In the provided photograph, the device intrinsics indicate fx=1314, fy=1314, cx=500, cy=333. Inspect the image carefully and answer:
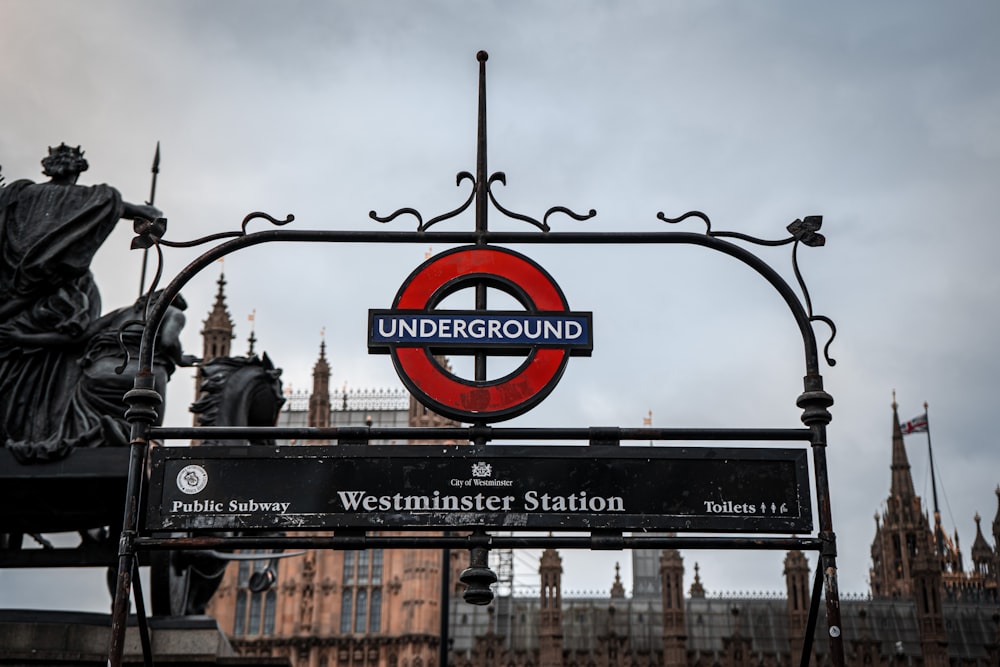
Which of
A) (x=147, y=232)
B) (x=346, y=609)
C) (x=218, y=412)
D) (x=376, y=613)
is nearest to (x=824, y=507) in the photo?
(x=147, y=232)

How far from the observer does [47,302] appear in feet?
45.9

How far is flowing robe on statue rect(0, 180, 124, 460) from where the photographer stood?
45.3 ft

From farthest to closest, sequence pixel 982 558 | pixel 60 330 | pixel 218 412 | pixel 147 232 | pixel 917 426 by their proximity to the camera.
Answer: pixel 982 558 → pixel 917 426 → pixel 218 412 → pixel 60 330 → pixel 147 232

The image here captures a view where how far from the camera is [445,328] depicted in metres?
8.78

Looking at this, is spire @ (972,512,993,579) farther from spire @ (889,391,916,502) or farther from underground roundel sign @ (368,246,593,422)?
underground roundel sign @ (368,246,593,422)

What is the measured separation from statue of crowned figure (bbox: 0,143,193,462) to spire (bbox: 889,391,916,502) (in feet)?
279

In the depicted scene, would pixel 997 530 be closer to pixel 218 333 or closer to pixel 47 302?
pixel 218 333

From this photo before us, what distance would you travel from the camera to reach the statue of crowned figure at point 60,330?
13609mm

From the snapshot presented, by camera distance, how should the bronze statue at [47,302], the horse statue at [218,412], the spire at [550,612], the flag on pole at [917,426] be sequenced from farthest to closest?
1. the flag on pole at [917,426]
2. the spire at [550,612]
3. the horse statue at [218,412]
4. the bronze statue at [47,302]

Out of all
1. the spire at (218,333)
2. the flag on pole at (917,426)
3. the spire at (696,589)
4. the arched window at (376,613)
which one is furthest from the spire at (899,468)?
the spire at (218,333)

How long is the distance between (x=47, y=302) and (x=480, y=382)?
→ 705 cm

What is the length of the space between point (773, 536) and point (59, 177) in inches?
385

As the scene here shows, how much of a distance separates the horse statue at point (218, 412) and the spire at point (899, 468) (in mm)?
82689

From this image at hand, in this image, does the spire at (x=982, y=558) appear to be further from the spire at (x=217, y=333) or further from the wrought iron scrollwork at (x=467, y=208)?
the wrought iron scrollwork at (x=467, y=208)
